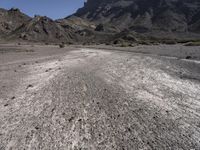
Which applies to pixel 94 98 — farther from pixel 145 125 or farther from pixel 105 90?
pixel 145 125

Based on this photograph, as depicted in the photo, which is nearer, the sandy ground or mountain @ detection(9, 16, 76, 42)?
the sandy ground

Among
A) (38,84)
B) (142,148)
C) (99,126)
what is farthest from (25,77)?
(142,148)

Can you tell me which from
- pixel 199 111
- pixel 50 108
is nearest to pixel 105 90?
pixel 50 108

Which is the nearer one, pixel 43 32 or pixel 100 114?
pixel 100 114

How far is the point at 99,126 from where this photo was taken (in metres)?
8.66

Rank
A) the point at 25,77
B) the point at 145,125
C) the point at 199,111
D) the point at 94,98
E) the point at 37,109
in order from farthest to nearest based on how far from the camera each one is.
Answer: the point at 25,77 < the point at 94,98 < the point at 37,109 < the point at 199,111 < the point at 145,125

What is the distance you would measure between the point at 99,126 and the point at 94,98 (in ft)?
10.7

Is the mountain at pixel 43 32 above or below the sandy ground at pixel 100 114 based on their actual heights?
below

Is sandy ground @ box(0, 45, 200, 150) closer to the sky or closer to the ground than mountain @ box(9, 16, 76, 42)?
closer to the sky

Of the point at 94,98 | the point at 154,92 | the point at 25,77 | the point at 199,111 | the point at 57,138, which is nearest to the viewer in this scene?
the point at 57,138

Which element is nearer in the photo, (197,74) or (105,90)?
(105,90)

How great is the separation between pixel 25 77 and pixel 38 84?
2.72 meters

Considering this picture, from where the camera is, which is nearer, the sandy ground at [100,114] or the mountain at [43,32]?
the sandy ground at [100,114]

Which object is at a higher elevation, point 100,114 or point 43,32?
point 100,114
